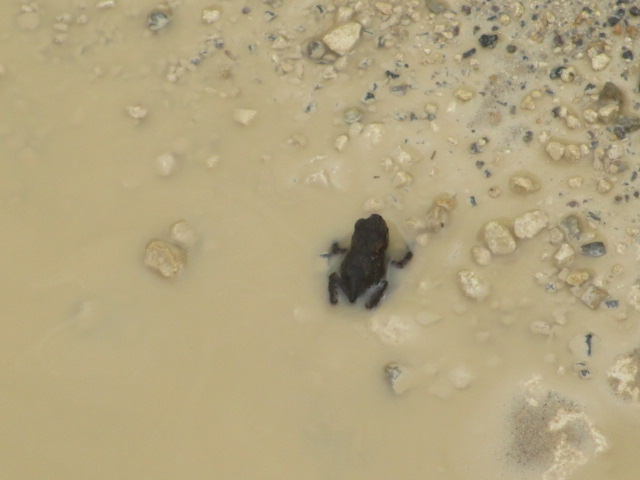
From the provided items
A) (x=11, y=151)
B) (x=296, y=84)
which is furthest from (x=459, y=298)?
(x=11, y=151)

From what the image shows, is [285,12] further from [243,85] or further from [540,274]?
[540,274]

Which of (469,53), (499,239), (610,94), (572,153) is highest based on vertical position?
(469,53)

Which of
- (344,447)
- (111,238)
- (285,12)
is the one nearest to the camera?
(344,447)

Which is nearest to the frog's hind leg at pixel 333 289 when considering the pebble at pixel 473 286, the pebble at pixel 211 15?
the pebble at pixel 473 286

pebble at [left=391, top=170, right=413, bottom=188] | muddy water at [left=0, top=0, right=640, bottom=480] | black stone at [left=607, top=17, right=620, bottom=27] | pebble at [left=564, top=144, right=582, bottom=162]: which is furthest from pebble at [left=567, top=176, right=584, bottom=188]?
black stone at [left=607, top=17, right=620, bottom=27]

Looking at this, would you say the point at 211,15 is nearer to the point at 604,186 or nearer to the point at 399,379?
the point at 399,379

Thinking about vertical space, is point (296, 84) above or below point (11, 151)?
above

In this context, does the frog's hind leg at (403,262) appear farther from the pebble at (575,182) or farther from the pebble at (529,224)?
the pebble at (575,182)

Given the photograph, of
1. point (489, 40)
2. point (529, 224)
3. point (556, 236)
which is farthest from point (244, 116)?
point (556, 236)
